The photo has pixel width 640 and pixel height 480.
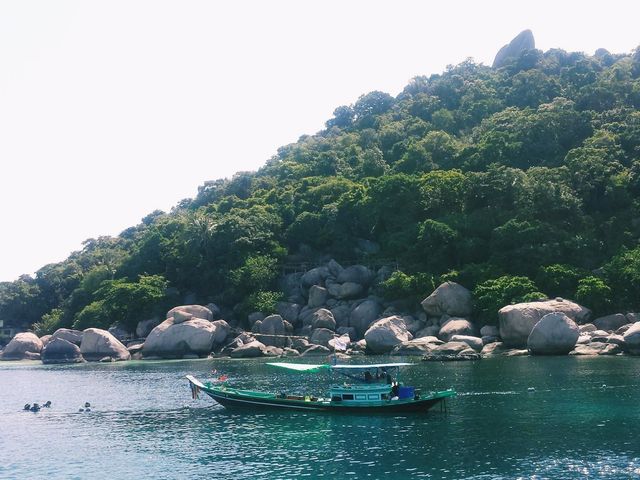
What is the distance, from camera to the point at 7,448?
2922 centimetres

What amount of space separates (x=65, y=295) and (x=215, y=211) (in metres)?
27.9

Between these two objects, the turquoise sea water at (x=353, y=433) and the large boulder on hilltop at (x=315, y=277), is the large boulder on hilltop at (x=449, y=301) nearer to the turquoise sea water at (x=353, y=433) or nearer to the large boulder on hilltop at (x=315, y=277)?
the large boulder on hilltop at (x=315, y=277)

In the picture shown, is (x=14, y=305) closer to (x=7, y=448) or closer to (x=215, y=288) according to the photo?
(x=215, y=288)

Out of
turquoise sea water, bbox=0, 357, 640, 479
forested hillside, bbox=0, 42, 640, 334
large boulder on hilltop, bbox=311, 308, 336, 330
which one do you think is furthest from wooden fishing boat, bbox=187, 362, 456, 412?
large boulder on hilltop, bbox=311, 308, 336, 330

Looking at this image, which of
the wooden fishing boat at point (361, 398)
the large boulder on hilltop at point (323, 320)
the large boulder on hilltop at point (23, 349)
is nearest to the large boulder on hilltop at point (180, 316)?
the large boulder on hilltop at point (323, 320)

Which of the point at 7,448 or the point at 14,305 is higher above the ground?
the point at 14,305

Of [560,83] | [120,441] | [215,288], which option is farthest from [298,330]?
[560,83]

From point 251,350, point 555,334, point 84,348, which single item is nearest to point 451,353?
point 555,334

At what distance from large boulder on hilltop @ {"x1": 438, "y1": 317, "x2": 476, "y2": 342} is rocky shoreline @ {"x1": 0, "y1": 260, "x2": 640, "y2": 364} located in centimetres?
11

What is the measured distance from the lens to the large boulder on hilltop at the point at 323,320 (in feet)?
223

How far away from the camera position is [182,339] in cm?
6881

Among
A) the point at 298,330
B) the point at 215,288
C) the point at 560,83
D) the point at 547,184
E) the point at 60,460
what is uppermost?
the point at 560,83

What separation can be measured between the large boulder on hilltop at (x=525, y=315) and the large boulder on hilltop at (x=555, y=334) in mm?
2011

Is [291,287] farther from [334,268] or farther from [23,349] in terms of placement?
[23,349]
